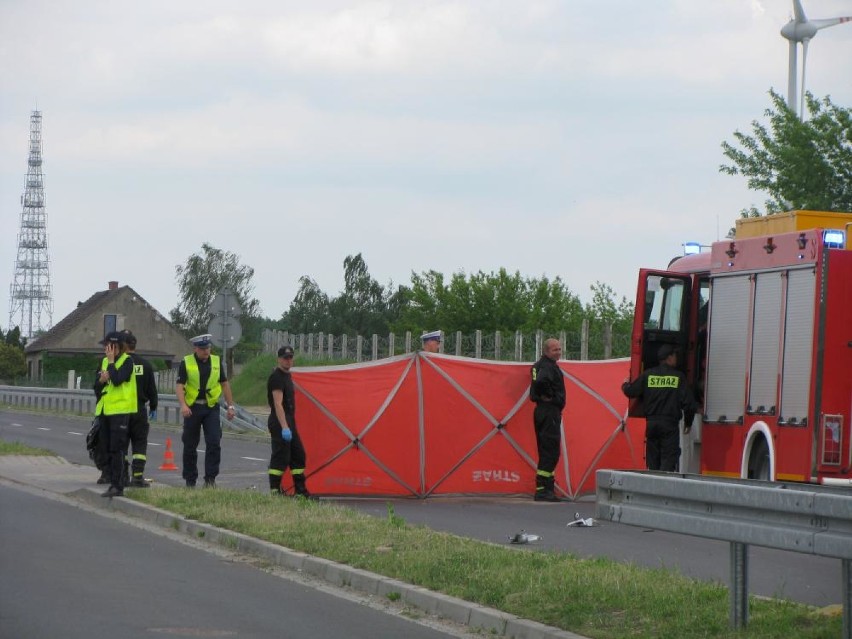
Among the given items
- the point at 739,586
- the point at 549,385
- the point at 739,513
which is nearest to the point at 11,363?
the point at 549,385

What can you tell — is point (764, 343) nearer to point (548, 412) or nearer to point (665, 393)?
point (665, 393)

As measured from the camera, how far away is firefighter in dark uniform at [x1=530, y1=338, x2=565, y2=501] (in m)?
17.8

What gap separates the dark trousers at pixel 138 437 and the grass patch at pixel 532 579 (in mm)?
2975

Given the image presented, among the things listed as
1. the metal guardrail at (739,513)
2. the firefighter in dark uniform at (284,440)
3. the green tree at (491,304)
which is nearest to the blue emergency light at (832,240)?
the firefighter in dark uniform at (284,440)

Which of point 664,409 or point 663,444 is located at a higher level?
point 664,409

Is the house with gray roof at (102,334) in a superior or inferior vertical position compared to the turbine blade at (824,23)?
inferior

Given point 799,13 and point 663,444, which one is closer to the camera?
point 663,444

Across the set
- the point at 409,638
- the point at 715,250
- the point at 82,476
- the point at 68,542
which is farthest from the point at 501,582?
the point at 82,476

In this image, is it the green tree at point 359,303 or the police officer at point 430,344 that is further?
the green tree at point 359,303

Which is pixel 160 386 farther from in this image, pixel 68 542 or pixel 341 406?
pixel 68 542

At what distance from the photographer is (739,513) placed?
781 cm

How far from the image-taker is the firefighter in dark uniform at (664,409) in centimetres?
1612

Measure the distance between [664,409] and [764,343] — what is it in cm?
130

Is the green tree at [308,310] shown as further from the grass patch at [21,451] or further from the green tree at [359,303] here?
the grass patch at [21,451]
